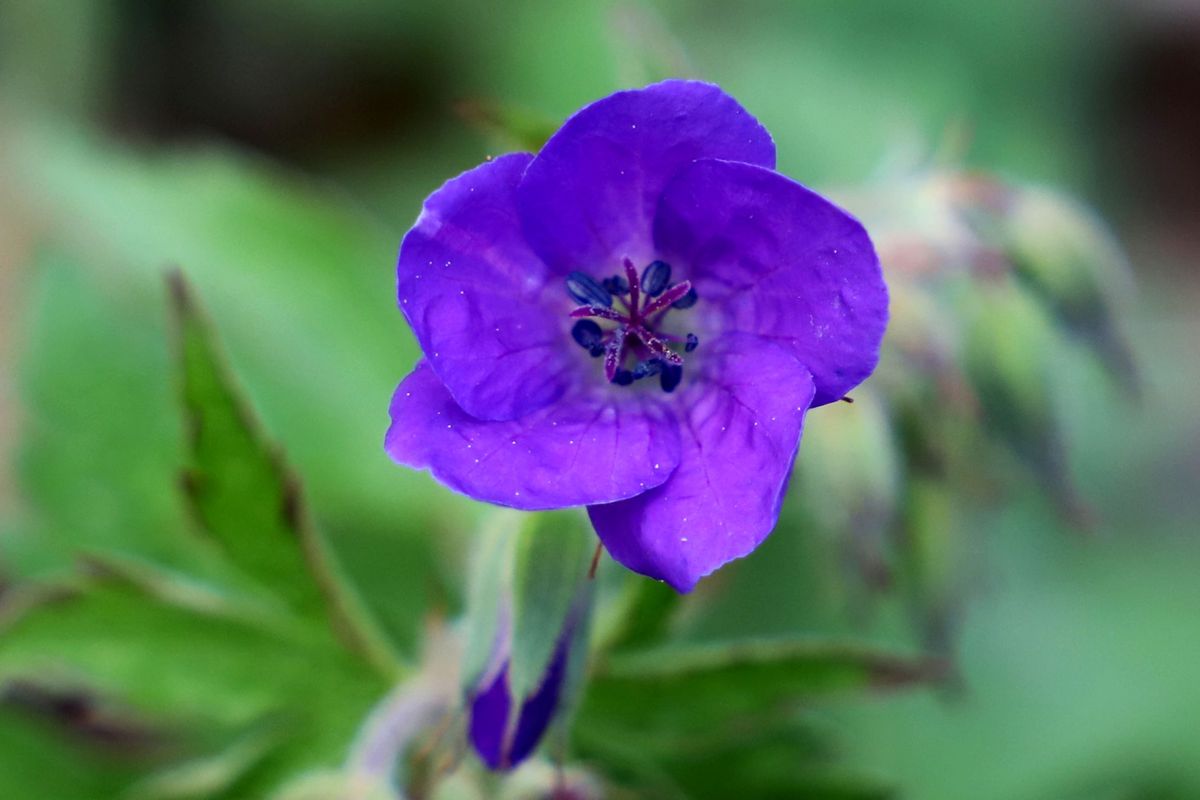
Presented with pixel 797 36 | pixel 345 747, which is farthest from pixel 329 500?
pixel 797 36

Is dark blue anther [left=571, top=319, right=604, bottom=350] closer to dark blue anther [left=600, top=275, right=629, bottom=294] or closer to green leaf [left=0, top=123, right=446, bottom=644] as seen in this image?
dark blue anther [left=600, top=275, right=629, bottom=294]

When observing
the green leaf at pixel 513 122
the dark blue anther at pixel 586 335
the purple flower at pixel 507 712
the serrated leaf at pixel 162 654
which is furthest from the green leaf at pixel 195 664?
the green leaf at pixel 513 122

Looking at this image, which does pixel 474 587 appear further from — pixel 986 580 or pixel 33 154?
pixel 33 154

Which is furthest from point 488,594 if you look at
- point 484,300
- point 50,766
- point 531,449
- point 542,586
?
point 50,766

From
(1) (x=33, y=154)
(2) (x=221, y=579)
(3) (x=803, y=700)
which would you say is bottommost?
(3) (x=803, y=700)

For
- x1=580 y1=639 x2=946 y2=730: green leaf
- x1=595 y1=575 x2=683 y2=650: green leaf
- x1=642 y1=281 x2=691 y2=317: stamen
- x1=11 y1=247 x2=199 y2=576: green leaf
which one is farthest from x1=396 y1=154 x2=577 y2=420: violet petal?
x1=11 y1=247 x2=199 y2=576: green leaf

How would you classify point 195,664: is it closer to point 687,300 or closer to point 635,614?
point 635,614
